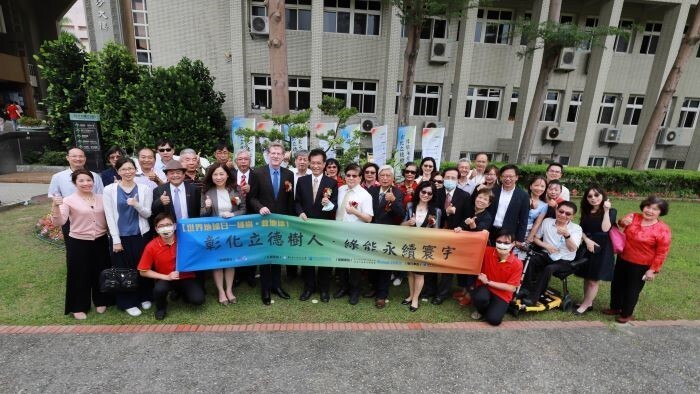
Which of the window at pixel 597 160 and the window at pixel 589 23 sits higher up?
the window at pixel 589 23

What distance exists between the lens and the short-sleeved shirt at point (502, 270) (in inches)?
158

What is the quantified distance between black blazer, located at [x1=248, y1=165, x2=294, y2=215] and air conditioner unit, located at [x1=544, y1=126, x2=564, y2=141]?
631 inches

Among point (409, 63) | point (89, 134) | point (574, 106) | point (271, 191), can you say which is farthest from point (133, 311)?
point (574, 106)

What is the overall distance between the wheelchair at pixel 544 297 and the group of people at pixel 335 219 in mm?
71

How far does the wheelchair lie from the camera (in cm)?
431

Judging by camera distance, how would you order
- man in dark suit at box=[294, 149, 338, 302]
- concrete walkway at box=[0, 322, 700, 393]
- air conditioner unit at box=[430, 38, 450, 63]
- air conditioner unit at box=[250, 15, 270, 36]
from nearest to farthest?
concrete walkway at box=[0, 322, 700, 393]
man in dark suit at box=[294, 149, 338, 302]
air conditioner unit at box=[250, 15, 270, 36]
air conditioner unit at box=[430, 38, 450, 63]

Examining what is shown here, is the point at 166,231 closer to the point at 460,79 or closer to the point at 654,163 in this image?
the point at 460,79

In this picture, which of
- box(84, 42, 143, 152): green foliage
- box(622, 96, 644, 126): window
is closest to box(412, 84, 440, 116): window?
box(622, 96, 644, 126): window

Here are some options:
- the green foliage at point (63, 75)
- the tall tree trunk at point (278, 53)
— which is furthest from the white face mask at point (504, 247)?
the green foliage at point (63, 75)

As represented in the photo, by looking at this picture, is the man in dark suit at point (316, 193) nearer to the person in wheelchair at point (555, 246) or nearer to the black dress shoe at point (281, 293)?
the black dress shoe at point (281, 293)

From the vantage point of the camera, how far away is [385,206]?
4402 millimetres

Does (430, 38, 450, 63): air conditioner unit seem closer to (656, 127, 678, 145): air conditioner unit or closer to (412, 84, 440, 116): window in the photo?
(412, 84, 440, 116): window

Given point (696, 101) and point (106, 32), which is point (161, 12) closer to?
→ point (106, 32)

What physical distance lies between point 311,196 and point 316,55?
11.0 m
